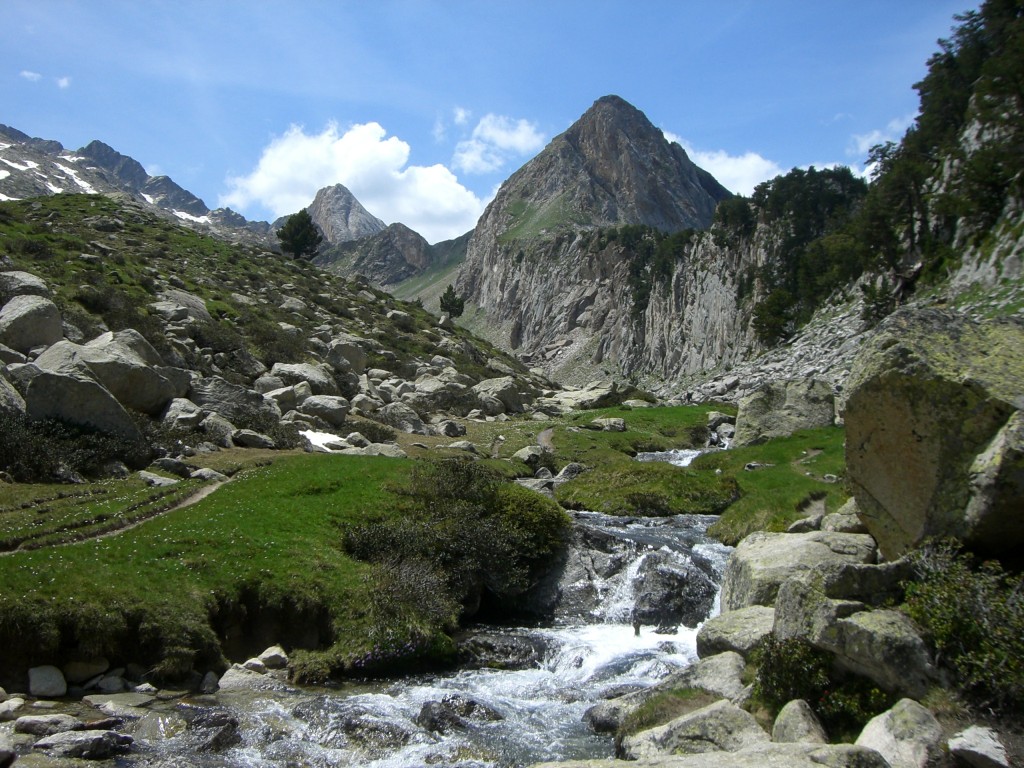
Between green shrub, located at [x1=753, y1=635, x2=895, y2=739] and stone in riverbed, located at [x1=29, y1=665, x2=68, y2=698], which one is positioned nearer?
green shrub, located at [x1=753, y1=635, x2=895, y2=739]

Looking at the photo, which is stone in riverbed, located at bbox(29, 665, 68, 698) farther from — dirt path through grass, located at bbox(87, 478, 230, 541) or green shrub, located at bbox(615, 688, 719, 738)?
green shrub, located at bbox(615, 688, 719, 738)

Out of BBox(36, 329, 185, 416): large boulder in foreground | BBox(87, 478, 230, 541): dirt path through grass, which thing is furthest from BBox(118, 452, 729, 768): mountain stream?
BBox(36, 329, 185, 416): large boulder in foreground

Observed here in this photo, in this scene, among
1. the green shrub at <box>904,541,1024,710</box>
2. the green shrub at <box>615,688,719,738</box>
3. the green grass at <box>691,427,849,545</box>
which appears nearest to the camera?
the green shrub at <box>904,541,1024,710</box>

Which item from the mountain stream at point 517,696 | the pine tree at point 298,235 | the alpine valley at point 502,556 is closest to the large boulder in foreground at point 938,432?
the alpine valley at point 502,556

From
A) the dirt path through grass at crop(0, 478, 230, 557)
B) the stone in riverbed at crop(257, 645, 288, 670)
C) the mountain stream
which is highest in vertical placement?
the dirt path through grass at crop(0, 478, 230, 557)

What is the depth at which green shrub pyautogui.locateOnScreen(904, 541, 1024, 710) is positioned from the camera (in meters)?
9.04

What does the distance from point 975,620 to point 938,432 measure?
3.17m

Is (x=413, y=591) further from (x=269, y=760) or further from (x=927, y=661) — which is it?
(x=927, y=661)

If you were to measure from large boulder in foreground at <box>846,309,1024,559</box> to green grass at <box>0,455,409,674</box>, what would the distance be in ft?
40.9

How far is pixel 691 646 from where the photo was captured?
1894 cm

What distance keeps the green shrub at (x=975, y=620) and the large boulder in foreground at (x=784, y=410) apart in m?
35.8

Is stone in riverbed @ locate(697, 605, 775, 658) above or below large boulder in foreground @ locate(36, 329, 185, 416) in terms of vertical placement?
below

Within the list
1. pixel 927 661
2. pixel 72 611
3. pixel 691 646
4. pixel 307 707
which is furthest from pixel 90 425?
pixel 927 661

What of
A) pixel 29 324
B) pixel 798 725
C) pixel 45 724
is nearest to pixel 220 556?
pixel 45 724
